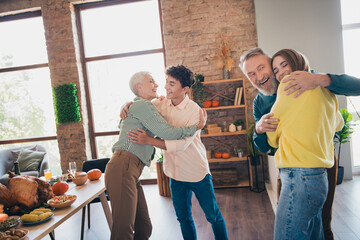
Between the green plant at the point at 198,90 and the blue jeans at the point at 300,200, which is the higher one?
the green plant at the point at 198,90

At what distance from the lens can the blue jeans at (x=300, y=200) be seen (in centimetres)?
112

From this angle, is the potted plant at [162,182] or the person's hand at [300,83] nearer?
the person's hand at [300,83]

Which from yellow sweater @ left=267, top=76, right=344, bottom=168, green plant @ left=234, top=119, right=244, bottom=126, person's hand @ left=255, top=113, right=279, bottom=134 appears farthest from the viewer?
green plant @ left=234, top=119, right=244, bottom=126

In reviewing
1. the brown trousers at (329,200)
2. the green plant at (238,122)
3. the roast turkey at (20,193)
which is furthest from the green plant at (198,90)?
the roast turkey at (20,193)

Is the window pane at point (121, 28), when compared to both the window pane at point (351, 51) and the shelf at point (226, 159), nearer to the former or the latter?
the shelf at point (226, 159)

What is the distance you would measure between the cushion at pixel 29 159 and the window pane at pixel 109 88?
116 centimetres

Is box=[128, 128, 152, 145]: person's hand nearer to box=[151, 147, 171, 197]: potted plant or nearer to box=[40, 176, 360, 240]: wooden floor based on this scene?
box=[40, 176, 360, 240]: wooden floor

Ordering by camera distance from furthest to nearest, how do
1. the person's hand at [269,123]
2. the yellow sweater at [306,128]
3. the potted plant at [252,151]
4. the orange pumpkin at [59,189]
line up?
the potted plant at [252,151] → the orange pumpkin at [59,189] → the person's hand at [269,123] → the yellow sweater at [306,128]

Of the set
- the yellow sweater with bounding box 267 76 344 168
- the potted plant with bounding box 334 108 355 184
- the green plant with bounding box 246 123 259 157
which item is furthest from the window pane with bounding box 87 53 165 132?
the yellow sweater with bounding box 267 76 344 168

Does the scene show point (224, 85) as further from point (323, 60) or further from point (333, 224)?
point (333, 224)

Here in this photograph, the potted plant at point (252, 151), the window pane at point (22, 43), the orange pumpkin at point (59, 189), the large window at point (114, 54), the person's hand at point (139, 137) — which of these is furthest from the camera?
the window pane at point (22, 43)

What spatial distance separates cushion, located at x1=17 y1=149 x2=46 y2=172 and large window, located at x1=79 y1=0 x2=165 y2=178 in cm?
105

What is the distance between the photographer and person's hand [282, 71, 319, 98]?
1128 mm

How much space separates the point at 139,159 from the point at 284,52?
1.15 metres
